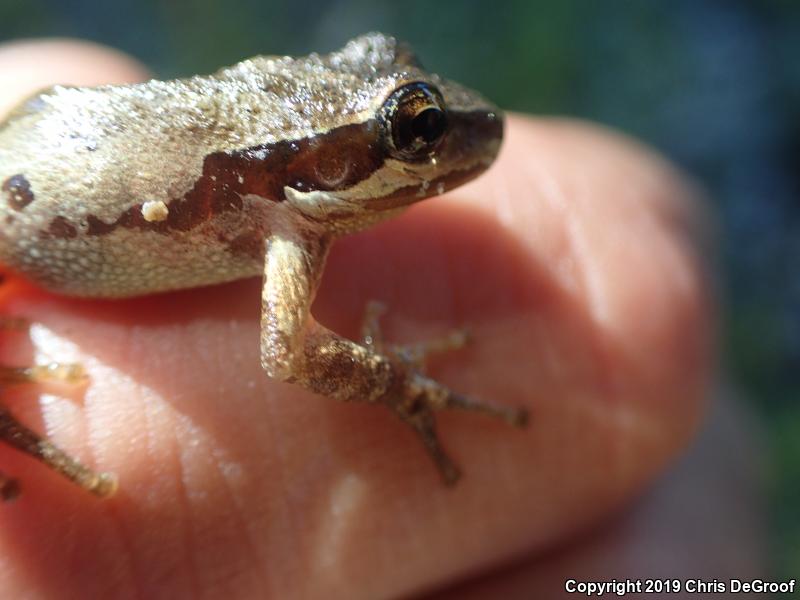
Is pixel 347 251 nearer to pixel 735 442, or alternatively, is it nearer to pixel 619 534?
pixel 619 534

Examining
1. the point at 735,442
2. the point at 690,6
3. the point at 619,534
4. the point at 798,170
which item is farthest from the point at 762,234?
the point at 619,534

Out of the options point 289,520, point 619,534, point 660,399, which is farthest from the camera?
point 619,534

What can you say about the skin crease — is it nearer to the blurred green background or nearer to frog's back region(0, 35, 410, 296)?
frog's back region(0, 35, 410, 296)

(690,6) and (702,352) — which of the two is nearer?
(702,352)

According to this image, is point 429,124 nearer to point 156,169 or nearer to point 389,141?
point 389,141
